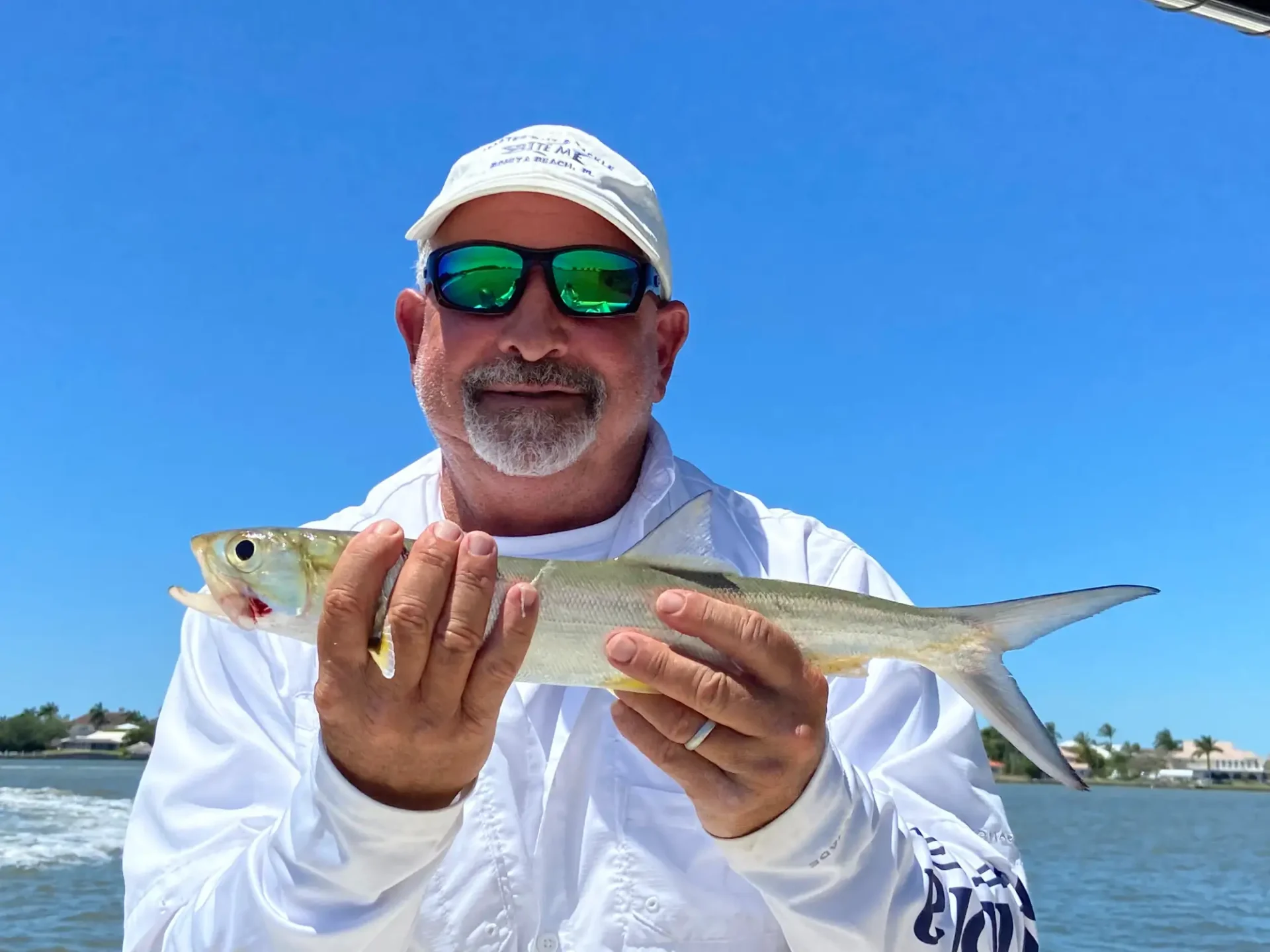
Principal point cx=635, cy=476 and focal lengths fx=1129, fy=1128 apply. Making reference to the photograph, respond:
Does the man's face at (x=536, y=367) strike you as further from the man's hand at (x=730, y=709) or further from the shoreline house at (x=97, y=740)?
the shoreline house at (x=97, y=740)

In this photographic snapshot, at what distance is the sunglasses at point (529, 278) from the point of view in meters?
4.09

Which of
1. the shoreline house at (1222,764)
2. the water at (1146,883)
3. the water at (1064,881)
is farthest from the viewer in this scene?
the shoreline house at (1222,764)

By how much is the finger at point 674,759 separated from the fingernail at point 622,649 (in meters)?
0.21

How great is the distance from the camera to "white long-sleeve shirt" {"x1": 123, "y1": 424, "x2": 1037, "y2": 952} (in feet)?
9.79

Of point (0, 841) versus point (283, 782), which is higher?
point (283, 782)

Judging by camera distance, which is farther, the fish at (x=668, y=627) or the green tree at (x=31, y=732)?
the green tree at (x=31, y=732)

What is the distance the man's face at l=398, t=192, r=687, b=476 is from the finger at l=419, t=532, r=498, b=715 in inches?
47.6

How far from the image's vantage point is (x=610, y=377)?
4.11 m

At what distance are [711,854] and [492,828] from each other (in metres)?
0.68

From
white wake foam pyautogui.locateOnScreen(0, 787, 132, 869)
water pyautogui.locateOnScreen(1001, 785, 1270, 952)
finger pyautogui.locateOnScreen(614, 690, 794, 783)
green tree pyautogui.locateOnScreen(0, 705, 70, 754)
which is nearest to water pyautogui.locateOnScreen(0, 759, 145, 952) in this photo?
white wake foam pyautogui.locateOnScreen(0, 787, 132, 869)

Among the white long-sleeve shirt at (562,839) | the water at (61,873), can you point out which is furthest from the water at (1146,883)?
the water at (61,873)

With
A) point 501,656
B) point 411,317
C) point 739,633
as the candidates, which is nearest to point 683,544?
point 739,633

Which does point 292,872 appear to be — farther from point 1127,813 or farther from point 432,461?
point 1127,813

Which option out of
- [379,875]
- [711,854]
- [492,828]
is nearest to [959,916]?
[711,854]
